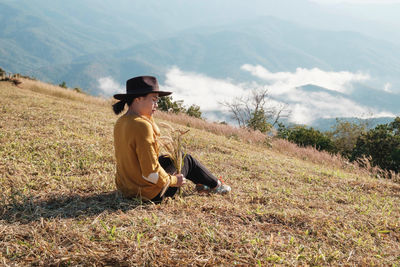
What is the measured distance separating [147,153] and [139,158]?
11 centimetres

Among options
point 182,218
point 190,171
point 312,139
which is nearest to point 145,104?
point 190,171

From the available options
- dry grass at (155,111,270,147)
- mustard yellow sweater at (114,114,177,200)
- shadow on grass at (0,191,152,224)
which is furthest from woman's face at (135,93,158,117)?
dry grass at (155,111,270,147)

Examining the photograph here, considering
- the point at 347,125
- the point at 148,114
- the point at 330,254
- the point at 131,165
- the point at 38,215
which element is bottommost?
the point at 38,215

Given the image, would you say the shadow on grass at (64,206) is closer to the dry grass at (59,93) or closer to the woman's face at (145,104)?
the woman's face at (145,104)

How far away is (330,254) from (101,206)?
2614mm

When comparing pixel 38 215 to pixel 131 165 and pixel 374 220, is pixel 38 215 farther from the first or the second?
pixel 374 220

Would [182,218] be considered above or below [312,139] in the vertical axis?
below

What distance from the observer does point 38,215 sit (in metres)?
3.37

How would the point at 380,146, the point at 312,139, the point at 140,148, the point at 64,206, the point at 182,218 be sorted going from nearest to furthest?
the point at 140,148
the point at 182,218
the point at 64,206
the point at 380,146
the point at 312,139

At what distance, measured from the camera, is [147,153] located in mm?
3236

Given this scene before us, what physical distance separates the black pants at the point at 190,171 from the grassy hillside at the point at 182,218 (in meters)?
0.18

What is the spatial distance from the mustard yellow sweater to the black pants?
26 cm

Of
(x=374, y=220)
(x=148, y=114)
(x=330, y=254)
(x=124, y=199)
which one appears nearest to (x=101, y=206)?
(x=124, y=199)

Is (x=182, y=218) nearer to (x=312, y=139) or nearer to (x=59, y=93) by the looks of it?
(x=312, y=139)
